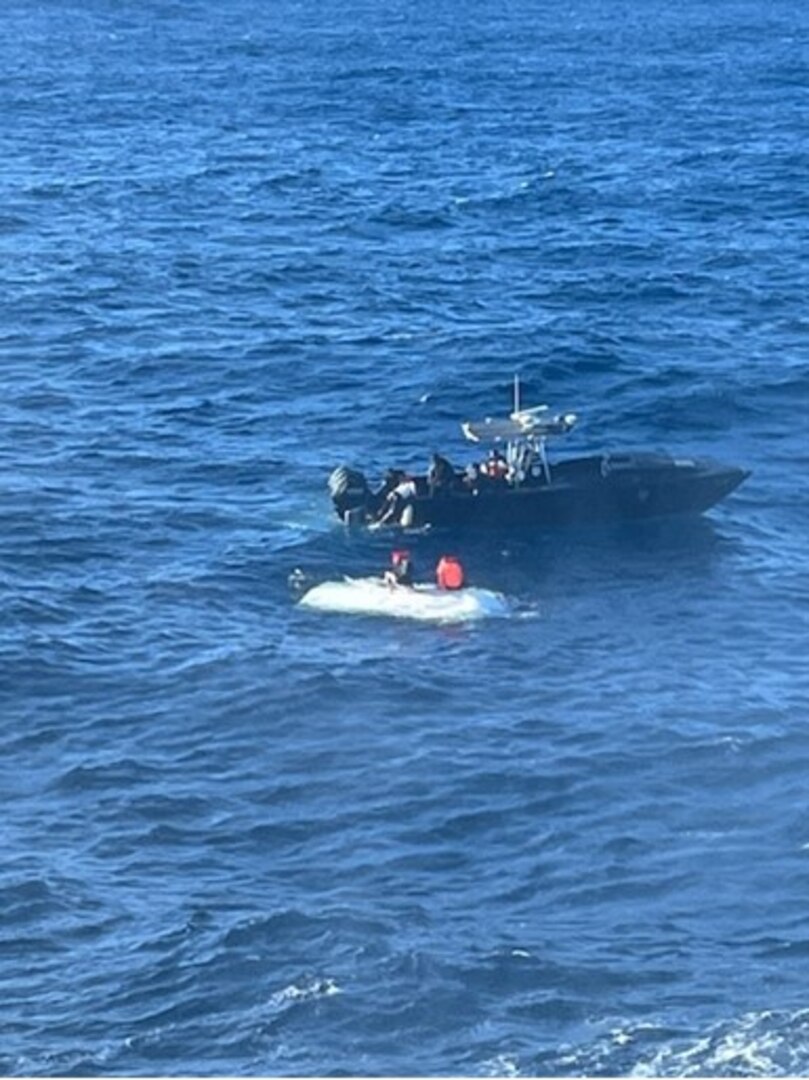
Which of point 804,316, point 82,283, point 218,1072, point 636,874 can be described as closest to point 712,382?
point 804,316

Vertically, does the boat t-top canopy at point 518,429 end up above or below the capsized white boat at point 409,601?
above

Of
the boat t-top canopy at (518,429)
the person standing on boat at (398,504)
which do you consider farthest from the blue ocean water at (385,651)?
the boat t-top canopy at (518,429)

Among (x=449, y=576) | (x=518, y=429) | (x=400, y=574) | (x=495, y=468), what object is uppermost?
(x=518, y=429)

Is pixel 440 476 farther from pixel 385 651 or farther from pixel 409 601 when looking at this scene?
pixel 385 651

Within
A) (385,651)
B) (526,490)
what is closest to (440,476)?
(526,490)

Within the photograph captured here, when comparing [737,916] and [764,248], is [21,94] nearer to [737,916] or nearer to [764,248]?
[764,248]

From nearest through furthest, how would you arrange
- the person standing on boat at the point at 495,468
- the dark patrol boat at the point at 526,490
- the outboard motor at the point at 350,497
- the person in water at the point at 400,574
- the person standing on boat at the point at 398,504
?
1. the person in water at the point at 400,574
2. the person standing on boat at the point at 398,504
3. the dark patrol boat at the point at 526,490
4. the outboard motor at the point at 350,497
5. the person standing on boat at the point at 495,468

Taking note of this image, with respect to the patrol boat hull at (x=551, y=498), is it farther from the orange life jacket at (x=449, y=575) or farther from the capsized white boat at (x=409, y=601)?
the capsized white boat at (x=409, y=601)

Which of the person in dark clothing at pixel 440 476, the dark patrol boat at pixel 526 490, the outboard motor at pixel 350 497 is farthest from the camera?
the outboard motor at pixel 350 497
